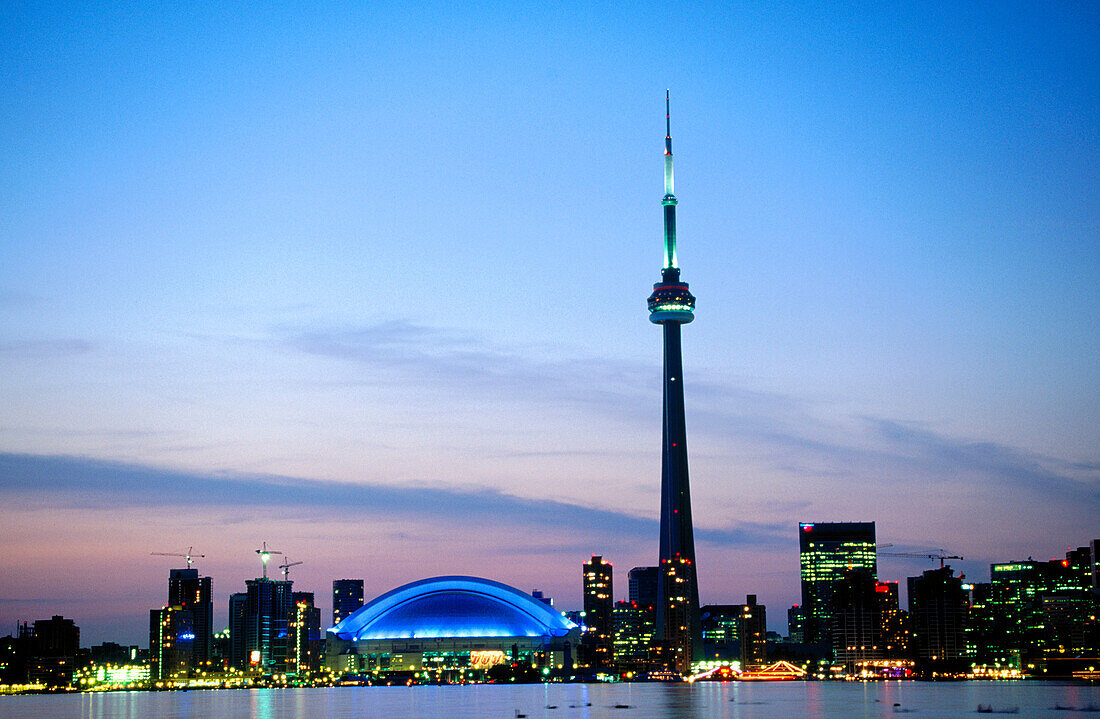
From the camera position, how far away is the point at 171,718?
449 ft

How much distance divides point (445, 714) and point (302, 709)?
2570 cm

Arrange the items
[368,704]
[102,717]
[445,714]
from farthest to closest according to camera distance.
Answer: [368,704]
[102,717]
[445,714]

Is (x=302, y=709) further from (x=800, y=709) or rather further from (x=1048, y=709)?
(x=1048, y=709)

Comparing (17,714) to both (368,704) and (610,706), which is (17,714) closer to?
(368,704)

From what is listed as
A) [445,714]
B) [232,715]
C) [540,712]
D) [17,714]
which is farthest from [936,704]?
[17,714]

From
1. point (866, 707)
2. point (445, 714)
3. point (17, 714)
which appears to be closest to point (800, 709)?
point (866, 707)

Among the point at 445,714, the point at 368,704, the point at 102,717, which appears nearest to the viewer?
the point at 445,714

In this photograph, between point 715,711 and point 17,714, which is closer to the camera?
point 715,711

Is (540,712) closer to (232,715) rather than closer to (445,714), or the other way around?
(445,714)

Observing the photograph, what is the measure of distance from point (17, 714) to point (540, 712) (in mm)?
61406

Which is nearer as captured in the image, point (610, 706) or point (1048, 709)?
point (1048, 709)

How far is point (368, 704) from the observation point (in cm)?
16512

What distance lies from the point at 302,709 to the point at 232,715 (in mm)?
14086

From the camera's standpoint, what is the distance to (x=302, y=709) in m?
152
